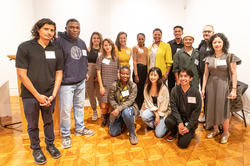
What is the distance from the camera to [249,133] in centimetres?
246

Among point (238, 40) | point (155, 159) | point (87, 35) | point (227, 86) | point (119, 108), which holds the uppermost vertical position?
point (87, 35)

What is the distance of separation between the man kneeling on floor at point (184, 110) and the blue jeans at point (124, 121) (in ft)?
1.52

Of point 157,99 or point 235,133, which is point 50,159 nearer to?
point 157,99

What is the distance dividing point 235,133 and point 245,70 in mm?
1096

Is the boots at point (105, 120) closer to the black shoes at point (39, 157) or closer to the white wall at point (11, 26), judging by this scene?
the black shoes at point (39, 157)

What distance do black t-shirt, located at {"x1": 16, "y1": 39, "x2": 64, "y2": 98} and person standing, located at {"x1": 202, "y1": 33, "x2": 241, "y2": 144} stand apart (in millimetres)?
1811

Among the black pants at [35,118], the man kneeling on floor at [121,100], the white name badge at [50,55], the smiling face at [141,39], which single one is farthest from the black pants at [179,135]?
the white name badge at [50,55]

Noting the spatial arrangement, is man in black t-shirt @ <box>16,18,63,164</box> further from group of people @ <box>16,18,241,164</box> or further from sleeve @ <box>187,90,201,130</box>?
sleeve @ <box>187,90,201,130</box>

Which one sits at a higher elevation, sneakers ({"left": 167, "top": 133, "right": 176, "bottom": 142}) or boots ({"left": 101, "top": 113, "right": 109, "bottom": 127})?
boots ({"left": 101, "top": 113, "right": 109, "bottom": 127})

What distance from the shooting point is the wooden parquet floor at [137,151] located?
1.87m

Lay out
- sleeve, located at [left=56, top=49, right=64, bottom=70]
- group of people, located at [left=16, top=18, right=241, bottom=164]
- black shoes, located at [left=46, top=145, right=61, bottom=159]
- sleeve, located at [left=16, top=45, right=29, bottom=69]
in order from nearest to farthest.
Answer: sleeve, located at [left=16, top=45, right=29, bottom=69] → group of people, located at [left=16, top=18, right=241, bottom=164] → sleeve, located at [left=56, top=49, right=64, bottom=70] → black shoes, located at [left=46, top=145, right=61, bottom=159]

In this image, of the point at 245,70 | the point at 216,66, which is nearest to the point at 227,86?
the point at 216,66

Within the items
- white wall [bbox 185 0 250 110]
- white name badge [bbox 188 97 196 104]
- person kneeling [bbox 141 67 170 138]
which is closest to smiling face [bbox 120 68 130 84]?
person kneeling [bbox 141 67 170 138]

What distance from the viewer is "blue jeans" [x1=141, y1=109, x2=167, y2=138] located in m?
2.38
